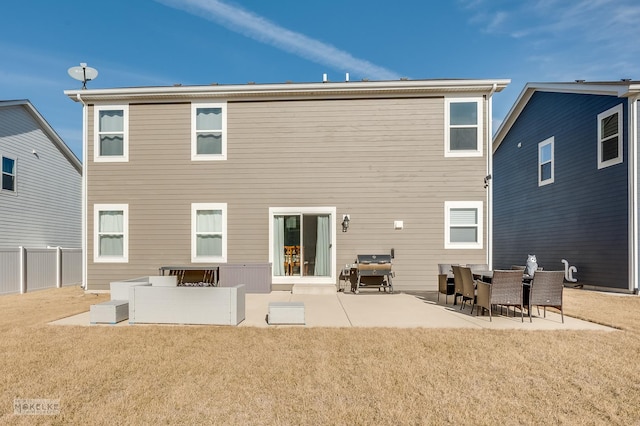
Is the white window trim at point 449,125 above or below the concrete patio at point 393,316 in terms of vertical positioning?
above

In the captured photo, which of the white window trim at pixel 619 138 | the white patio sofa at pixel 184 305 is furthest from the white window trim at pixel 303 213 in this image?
the white window trim at pixel 619 138

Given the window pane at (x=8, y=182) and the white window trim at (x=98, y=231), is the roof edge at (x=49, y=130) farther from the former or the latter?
the white window trim at (x=98, y=231)

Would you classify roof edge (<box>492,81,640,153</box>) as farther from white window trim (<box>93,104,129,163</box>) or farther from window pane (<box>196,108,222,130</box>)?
white window trim (<box>93,104,129,163</box>)

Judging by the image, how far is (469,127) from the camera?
10.6 m

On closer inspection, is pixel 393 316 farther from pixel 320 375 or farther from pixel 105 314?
pixel 105 314

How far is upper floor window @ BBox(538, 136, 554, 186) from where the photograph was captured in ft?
45.5

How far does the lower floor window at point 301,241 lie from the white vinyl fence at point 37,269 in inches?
316

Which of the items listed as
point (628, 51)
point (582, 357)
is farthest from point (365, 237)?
point (628, 51)

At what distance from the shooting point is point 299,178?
10711mm

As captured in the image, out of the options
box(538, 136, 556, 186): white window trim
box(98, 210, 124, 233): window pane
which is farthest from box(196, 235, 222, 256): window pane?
box(538, 136, 556, 186): white window trim

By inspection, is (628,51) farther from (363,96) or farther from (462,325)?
(462,325)

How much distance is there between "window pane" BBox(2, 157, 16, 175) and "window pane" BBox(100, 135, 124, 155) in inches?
208

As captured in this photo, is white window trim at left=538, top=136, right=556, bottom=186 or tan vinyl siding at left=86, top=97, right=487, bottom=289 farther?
white window trim at left=538, top=136, right=556, bottom=186

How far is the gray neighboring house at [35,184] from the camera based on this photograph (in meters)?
13.2
